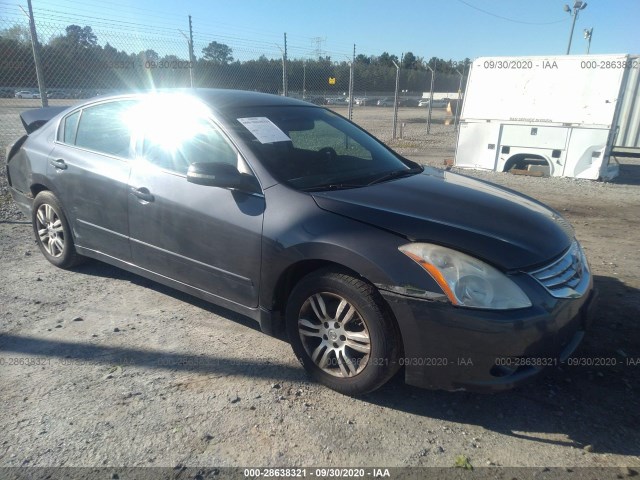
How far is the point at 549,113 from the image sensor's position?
9977mm

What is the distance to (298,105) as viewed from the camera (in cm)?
402

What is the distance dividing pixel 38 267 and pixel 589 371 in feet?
15.9

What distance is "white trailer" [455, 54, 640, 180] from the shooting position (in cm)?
943

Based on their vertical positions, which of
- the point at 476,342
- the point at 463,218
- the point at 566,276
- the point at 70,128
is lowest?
the point at 476,342

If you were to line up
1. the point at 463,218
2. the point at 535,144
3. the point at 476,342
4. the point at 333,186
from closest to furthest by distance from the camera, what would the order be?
1. the point at 476,342
2. the point at 463,218
3. the point at 333,186
4. the point at 535,144

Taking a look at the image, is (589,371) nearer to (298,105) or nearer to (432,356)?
(432,356)

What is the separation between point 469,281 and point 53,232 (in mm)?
3914

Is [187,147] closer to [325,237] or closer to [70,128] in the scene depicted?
[325,237]

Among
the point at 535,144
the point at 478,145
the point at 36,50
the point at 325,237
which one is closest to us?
the point at 325,237

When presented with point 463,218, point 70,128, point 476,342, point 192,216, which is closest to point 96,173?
point 70,128

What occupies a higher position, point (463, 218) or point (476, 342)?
point (463, 218)

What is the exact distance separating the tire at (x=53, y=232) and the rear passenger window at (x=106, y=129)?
2.18ft

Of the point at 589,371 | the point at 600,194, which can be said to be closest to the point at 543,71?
the point at 600,194

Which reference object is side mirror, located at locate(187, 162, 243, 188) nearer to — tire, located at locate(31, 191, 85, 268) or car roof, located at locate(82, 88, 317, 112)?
car roof, located at locate(82, 88, 317, 112)
